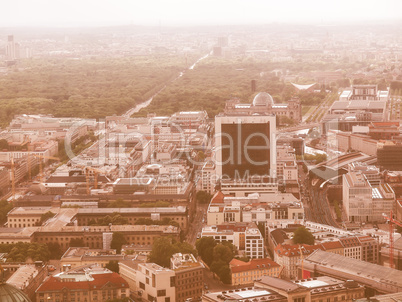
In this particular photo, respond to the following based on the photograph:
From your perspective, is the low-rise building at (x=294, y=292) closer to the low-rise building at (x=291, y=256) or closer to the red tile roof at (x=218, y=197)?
the low-rise building at (x=291, y=256)

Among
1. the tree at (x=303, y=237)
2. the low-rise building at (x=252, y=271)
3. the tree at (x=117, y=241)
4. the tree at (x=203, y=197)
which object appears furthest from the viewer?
the tree at (x=203, y=197)

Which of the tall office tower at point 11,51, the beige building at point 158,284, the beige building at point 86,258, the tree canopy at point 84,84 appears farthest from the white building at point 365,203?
the tall office tower at point 11,51

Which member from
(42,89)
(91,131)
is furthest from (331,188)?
(42,89)

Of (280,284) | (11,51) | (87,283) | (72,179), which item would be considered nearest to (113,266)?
(87,283)

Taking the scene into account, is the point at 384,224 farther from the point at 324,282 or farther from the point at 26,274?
the point at 26,274

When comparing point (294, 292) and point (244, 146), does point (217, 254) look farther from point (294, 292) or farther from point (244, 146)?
point (244, 146)

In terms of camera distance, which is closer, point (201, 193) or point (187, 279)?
point (187, 279)
